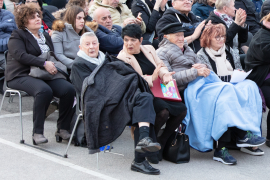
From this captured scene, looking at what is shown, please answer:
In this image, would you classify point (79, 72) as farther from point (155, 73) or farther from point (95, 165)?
point (95, 165)

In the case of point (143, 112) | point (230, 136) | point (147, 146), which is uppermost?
point (143, 112)

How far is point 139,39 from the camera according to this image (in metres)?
4.32

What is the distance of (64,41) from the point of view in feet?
16.7

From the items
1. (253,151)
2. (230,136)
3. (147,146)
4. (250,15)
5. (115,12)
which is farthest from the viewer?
(250,15)

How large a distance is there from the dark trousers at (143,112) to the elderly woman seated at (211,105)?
73 centimetres

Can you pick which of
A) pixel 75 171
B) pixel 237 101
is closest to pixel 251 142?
pixel 237 101

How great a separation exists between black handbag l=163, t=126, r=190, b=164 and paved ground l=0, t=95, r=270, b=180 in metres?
0.07

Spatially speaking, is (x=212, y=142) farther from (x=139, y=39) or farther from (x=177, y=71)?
(x=139, y=39)

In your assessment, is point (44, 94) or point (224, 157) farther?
point (44, 94)

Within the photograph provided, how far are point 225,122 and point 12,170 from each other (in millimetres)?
2268

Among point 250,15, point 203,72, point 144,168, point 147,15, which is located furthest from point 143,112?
point 250,15

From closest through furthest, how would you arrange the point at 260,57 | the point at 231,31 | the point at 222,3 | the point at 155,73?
1. the point at 155,73
2. the point at 260,57
3. the point at 231,31
4. the point at 222,3

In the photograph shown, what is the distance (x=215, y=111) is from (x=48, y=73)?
2011 millimetres

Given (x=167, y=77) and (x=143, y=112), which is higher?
(x=167, y=77)
